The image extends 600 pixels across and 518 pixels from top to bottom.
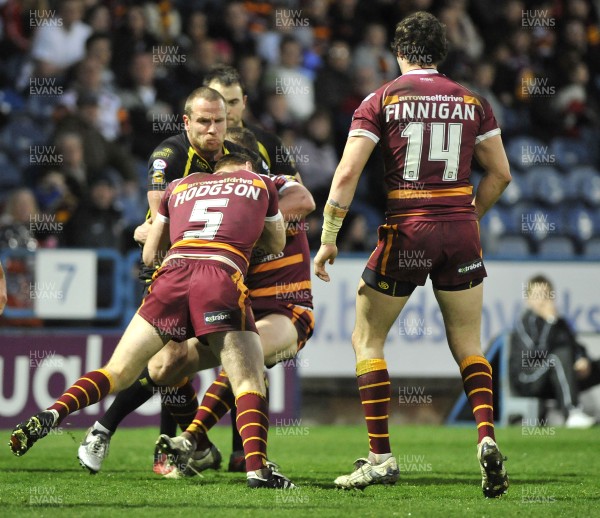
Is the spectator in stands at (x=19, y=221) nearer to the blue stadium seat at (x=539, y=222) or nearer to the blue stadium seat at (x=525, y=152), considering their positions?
the blue stadium seat at (x=539, y=222)

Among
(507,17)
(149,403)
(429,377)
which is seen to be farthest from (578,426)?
(507,17)

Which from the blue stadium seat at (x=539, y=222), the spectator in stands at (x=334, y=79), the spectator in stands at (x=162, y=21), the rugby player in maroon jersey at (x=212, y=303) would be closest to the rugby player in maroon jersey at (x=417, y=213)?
the rugby player in maroon jersey at (x=212, y=303)

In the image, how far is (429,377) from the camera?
11242 millimetres

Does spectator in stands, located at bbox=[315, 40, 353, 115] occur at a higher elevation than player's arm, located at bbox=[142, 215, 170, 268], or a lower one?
higher

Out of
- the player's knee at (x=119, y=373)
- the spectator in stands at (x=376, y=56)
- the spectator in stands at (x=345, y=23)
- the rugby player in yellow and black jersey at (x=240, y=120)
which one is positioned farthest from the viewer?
the spectator in stands at (x=345, y=23)

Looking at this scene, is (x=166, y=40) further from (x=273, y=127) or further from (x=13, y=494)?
(x=13, y=494)

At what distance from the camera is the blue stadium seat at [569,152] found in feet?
51.9

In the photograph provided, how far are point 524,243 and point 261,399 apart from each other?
8.16 metres

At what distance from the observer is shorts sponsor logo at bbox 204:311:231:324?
223 inches

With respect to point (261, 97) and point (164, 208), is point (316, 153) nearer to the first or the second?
point (261, 97)

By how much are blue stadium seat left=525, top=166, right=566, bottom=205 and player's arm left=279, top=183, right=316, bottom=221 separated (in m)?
8.70

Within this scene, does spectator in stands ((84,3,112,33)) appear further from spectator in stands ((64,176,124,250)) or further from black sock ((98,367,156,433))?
black sock ((98,367,156,433))

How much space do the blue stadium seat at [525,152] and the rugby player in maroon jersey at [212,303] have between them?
9.81 meters

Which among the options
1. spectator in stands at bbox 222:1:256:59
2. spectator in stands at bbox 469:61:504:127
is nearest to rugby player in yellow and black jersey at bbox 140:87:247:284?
spectator in stands at bbox 222:1:256:59
